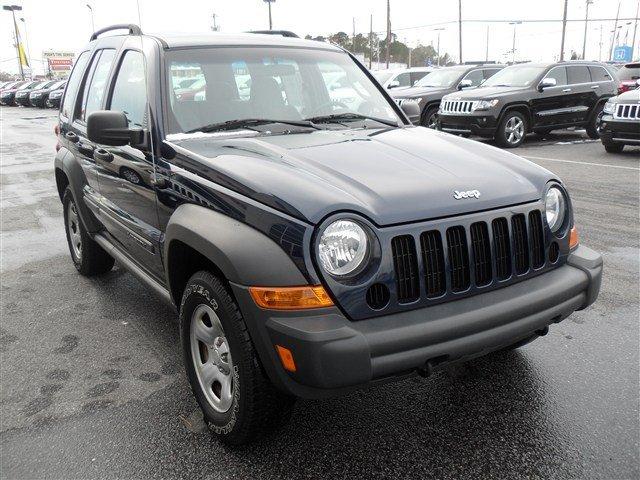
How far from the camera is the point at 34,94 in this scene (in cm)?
3775

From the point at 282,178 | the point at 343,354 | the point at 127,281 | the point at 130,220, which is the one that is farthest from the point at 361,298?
the point at 127,281

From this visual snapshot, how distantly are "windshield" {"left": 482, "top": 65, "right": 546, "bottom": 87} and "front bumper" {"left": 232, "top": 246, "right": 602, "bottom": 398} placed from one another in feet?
38.7

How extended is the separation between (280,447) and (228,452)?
233mm

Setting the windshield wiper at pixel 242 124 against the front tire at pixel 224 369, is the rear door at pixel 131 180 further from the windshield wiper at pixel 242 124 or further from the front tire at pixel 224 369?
the front tire at pixel 224 369

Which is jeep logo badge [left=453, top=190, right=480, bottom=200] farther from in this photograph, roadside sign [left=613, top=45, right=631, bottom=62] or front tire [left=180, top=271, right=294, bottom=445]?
roadside sign [left=613, top=45, right=631, bottom=62]

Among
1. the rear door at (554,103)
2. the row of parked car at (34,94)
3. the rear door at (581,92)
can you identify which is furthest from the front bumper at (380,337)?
the row of parked car at (34,94)

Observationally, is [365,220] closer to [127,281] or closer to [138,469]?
[138,469]

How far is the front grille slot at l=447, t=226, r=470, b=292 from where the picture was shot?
234 cm

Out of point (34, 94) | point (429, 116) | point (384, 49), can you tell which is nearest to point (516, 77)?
point (429, 116)

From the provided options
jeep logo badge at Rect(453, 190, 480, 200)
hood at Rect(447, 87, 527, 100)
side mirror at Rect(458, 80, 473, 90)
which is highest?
jeep logo badge at Rect(453, 190, 480, 200)

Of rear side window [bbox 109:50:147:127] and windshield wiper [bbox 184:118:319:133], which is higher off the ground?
rear side window [bbox 109:50:147:127]

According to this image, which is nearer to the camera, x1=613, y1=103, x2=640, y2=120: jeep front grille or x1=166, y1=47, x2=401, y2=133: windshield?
x1=166, y1=47, x2=401, y2=133: windshield

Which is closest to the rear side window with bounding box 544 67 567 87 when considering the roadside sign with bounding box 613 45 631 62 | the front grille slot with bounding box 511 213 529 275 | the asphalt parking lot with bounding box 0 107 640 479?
the asphalt parking lot with bounding box 0 107 640 479

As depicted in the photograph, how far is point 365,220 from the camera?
2.21 m
